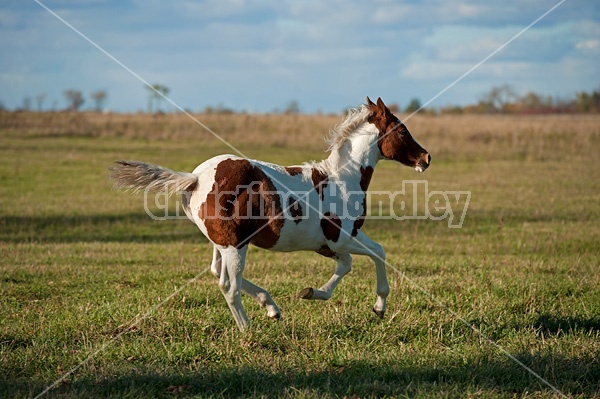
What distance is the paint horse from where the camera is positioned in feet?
22.7

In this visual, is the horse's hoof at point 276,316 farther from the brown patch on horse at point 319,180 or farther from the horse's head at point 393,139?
the horse's head at point 393,139

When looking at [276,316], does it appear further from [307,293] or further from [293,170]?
[293,170]

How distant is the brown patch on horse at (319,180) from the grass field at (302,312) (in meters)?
1.35

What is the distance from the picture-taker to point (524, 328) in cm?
746

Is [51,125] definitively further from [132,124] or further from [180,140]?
[180,140]

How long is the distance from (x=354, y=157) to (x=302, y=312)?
5.91 feet

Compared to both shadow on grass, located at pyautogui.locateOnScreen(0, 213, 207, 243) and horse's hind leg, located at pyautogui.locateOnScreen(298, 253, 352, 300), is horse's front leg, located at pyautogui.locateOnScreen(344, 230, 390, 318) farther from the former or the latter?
shadow on grass, located at pyautogui.locateOnScreen(0, 213, 207, 243)

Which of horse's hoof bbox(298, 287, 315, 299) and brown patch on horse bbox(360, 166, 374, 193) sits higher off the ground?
brown patch on horse bbox(360, 166, 374, 193)

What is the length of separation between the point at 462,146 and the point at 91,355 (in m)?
30.7

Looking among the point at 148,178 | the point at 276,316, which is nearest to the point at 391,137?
the point at 276,316

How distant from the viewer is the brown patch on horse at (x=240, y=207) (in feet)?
22.5

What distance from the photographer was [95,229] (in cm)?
Result: 1548

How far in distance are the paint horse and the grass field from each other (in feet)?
2.24

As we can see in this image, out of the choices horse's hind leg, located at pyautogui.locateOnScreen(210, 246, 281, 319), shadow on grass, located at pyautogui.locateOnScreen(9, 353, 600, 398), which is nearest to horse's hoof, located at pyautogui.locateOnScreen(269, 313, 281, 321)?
horse's hind leg, located at pyautogui.locateOnScreen(210, 246, 281, 319)
